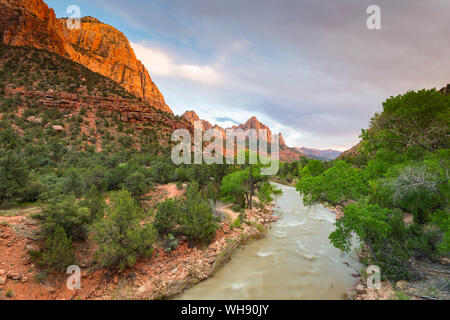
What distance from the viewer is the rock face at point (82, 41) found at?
38.5 m

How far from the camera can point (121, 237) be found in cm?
649

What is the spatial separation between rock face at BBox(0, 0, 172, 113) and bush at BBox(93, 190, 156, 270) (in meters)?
55.9

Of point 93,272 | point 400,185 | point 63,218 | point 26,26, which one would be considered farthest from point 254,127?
point 93,272

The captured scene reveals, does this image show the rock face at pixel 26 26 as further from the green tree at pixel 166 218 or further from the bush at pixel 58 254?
the bush at pixel 58 254

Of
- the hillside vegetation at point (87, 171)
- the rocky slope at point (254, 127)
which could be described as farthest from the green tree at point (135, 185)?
the rocky slope at point (254, 127)

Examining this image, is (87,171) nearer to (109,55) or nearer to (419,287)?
(419,287)

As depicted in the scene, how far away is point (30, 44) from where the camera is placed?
124 ft

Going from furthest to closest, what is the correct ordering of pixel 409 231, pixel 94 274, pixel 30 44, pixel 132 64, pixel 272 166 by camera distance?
pixel 132 64 < pixel 30 44 < pixel 272 166 < pixel 409 231 < pixel 94 274

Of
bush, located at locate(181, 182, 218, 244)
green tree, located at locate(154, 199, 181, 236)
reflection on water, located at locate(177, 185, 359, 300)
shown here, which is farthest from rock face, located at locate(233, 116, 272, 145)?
green tree, located at locate(154, 199, 181, 236)

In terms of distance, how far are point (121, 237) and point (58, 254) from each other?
1764mm

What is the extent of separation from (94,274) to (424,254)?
41.2 ft

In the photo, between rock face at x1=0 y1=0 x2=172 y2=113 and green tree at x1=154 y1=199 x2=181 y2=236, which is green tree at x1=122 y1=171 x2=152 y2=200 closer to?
green tree at x1=154 y1=199 x2=181 y2=236
